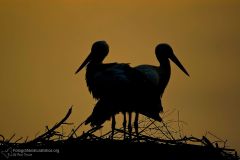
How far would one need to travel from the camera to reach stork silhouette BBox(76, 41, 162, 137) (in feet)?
33.2

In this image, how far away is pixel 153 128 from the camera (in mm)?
7668

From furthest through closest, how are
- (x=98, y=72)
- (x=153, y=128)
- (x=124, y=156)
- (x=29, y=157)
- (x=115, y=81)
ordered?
(x=98, y=72) → (x=115, y=81) → (x=153, y=128) → (x=124, y=156) → (x=29, y=157)

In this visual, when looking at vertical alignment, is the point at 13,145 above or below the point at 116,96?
below

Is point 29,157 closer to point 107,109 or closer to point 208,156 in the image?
point 208,156

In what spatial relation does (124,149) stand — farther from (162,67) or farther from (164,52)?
(164,52)

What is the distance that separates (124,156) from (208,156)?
34.4 inches

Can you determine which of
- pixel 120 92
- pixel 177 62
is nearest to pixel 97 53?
pixel 177 62

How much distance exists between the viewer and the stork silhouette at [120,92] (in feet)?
33.2

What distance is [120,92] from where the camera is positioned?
1030 centimetres

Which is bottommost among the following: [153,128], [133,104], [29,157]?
[29,157]

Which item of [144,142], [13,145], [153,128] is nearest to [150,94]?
[153,128]

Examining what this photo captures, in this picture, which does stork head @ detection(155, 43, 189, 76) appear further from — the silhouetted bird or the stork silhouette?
the stork silhouette

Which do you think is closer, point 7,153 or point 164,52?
point 7,153

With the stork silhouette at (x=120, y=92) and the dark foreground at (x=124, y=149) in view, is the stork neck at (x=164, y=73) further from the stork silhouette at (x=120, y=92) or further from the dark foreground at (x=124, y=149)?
the dark foreground at (x=124, y=149)
